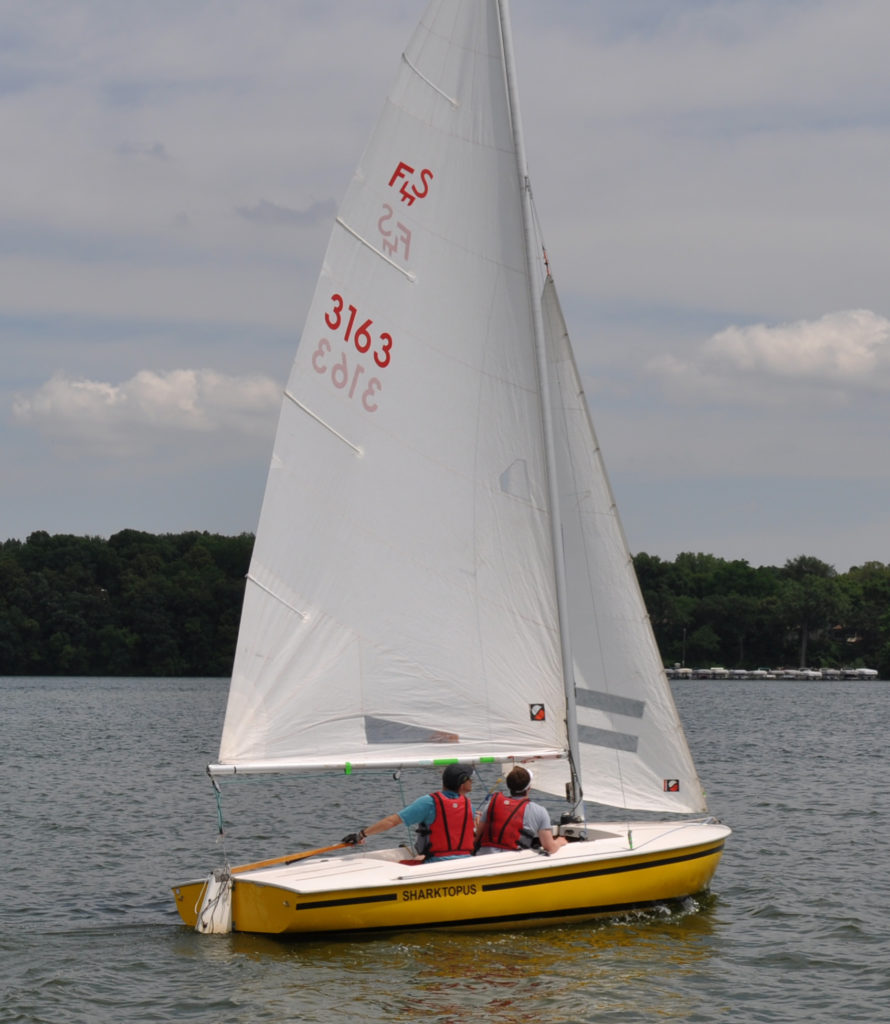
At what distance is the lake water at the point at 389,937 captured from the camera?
43.0 ft

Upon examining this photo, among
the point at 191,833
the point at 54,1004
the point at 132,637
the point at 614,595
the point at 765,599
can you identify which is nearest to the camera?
the point at 54,1004

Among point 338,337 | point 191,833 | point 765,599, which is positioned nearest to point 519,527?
point 338,337

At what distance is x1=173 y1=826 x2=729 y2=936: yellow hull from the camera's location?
45.9ft

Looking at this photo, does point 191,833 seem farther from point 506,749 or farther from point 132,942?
point 506,749

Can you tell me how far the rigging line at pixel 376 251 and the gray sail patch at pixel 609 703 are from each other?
4.94m

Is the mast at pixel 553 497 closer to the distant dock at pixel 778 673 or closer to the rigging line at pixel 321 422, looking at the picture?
the rigging line at pixel 321 422

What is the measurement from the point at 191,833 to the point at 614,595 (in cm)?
1199

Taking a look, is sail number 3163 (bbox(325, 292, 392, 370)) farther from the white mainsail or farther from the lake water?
the lake water

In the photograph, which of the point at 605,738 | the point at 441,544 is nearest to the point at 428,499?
the point at 441,544

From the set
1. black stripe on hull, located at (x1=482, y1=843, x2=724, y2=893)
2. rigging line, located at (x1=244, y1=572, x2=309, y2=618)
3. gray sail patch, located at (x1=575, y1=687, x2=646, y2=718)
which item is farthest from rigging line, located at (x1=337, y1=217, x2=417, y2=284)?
black stripe on hull, located at (x1=482, y1=843, x2=724, y2=893)

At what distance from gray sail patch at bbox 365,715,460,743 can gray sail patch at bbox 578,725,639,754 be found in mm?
1621

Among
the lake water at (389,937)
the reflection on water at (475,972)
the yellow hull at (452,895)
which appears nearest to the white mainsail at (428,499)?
the yellow hull at (452,895)

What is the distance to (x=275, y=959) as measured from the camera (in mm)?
14102

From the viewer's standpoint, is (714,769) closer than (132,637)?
Yes
